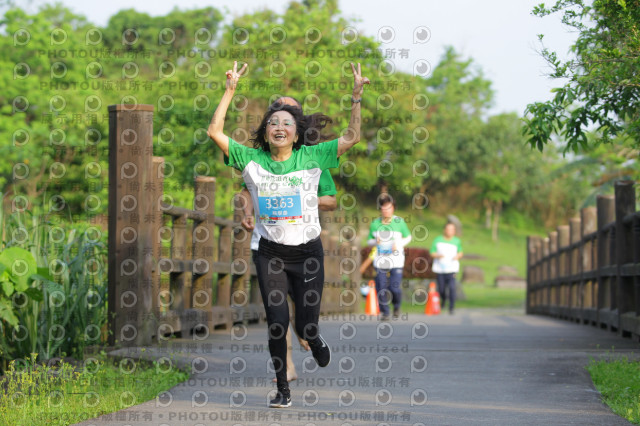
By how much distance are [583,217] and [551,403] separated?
846 cm

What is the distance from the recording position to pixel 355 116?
18.0 ft

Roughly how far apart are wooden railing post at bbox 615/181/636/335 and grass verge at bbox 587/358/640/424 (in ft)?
9.09

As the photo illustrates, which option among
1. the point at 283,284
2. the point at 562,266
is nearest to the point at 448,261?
the point at 562,266

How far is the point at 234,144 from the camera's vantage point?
573 centimetres

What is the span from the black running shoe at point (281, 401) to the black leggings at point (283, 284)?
70 mm

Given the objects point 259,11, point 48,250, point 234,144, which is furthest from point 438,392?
point 259,11

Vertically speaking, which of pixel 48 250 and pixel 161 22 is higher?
pixel 161 22

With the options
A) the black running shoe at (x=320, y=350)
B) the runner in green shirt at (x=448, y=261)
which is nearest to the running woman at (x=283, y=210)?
the black running shoe at (x=320, y=350)

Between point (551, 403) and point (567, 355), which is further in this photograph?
point (567, 355)

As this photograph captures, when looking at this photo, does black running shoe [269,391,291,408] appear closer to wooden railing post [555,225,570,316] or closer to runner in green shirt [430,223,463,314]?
wooden railing post [555,225,570,316]

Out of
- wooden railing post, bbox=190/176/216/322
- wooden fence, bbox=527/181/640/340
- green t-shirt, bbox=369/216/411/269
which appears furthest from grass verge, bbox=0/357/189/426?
→ green t-shirt, bbox=369/216/411/269

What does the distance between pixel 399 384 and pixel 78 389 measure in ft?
6.83

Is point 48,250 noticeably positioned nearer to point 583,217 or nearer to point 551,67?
point 551,67

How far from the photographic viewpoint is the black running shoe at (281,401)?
549cm
